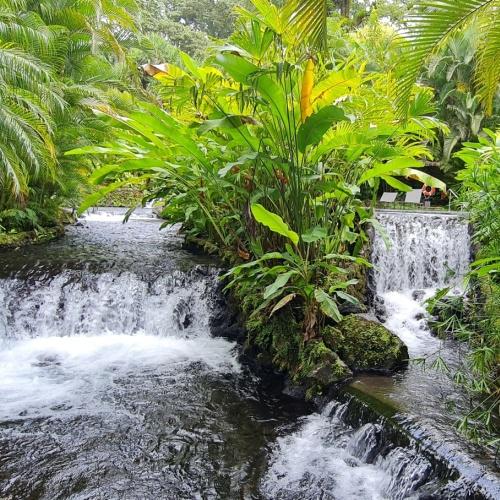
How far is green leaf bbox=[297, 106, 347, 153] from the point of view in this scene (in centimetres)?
330

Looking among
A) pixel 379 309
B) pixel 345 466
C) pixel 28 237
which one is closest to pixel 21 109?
pixel 28 237

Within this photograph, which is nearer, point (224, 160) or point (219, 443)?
point (219, 443)

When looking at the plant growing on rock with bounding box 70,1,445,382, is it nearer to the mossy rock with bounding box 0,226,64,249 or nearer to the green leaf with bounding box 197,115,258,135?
the green leaf with bounding box 197,115,258,135

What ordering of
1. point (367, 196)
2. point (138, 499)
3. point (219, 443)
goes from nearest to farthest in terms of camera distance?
point (138, 499) → point (219, 443) → point (367, 196)

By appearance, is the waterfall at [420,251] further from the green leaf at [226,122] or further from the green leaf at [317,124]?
the green leaf at [226,122]

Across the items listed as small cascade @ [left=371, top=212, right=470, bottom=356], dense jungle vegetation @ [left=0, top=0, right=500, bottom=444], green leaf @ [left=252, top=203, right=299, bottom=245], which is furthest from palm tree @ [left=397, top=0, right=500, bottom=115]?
small cascade @ [left=371, top=212, right=470, bottom=356]

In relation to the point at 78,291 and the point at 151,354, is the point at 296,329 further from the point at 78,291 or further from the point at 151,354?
the point at 78,291

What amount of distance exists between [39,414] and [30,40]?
594cm

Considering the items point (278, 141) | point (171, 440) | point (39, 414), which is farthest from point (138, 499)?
point (278, 141)

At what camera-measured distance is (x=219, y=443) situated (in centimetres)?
336

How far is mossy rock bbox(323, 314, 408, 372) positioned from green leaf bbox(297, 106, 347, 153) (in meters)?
1.72

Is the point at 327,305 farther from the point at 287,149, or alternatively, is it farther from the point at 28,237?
the point at 28,237

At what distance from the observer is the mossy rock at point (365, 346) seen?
4.08 metres

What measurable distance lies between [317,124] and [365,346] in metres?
2.00
